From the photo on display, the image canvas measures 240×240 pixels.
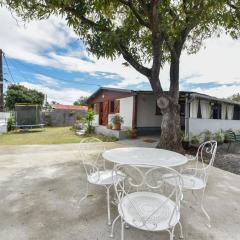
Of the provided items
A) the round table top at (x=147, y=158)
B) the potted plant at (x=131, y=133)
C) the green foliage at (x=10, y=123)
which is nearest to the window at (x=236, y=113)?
the potted plant at (x=131, y=133)

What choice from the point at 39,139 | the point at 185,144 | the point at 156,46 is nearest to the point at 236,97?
the point at 185,144

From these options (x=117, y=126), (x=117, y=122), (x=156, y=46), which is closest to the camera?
(x=156, y=46)

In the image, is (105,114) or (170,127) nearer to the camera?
(170,127)

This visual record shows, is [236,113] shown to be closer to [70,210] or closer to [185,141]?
[185,141]

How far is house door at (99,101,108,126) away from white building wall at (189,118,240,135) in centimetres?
685

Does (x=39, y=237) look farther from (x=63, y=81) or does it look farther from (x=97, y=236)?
(x=63, y=81)

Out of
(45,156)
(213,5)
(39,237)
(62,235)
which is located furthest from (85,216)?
(213,5)

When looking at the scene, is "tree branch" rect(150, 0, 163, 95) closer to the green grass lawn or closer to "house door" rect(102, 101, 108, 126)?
the green grass lawn

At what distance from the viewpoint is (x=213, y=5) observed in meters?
4.94

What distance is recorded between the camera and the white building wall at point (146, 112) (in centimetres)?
1181

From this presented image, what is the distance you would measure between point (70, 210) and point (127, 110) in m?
9.43

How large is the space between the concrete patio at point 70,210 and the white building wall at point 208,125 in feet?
16.3

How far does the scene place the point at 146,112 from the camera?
12047mm

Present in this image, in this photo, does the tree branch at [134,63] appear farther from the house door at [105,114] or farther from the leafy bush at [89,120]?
the house door at [105,114]
